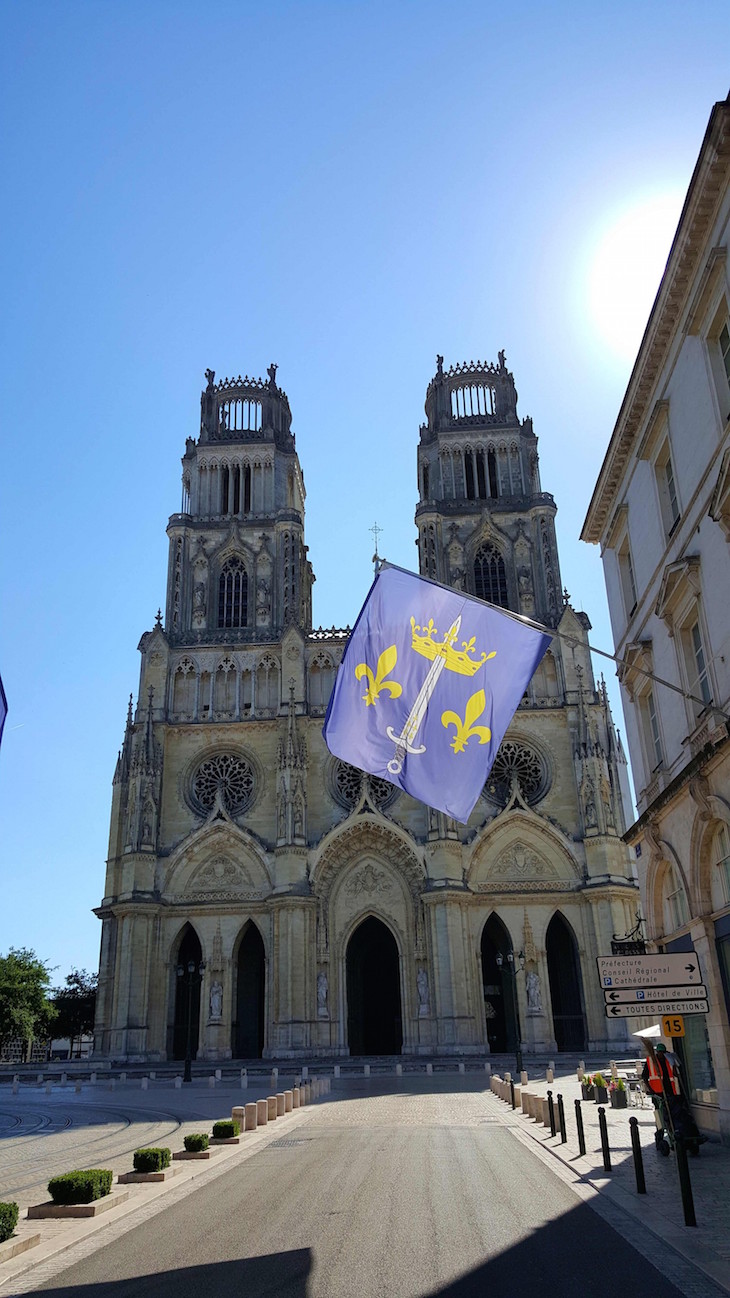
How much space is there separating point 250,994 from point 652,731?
38.2 m

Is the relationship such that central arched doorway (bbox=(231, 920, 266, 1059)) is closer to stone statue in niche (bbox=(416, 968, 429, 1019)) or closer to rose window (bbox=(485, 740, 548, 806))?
stone statue in niche (bbox=(416, 968, 429, 1019))

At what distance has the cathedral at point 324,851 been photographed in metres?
47.8

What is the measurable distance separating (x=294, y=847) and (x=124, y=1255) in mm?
39647

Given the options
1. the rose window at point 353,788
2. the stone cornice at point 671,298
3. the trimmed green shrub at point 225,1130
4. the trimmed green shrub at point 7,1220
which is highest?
the rose window at point 353,788

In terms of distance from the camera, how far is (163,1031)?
48094 mm

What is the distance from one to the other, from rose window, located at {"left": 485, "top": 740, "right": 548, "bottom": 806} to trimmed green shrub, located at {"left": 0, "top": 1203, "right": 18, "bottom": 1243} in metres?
42.3

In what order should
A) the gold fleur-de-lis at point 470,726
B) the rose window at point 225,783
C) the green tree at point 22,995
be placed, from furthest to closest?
the green tree at point 22,995 < the rose window at point 225,783 < the gold fleur-de-lis at point 470,726

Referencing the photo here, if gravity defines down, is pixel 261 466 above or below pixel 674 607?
above

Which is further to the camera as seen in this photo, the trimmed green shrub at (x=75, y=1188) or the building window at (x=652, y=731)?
the building window at (x=652, y=731)

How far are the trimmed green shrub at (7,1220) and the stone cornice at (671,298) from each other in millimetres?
16302

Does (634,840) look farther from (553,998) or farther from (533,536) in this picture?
(533,536)

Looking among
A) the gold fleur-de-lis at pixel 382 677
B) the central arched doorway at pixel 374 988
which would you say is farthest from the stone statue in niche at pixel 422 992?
the gold fleur-de-lis at pixel 382 677

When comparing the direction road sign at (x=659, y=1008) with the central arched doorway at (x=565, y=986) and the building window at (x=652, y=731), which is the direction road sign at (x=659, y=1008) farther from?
the central arched doorway at (x=565, y=986)

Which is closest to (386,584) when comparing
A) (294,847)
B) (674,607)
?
(674,607)
